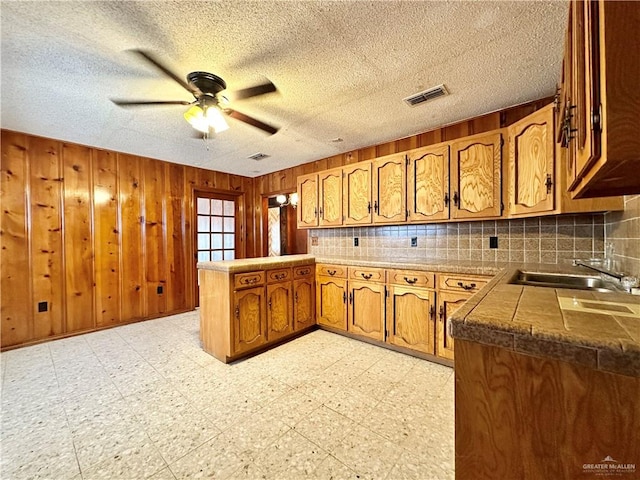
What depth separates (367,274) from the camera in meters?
2.85

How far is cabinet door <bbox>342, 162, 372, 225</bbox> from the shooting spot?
10.5ft

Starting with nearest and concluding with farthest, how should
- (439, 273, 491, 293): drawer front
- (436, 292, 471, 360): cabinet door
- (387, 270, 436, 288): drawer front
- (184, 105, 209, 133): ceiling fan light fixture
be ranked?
(184, 105, 209, 133): ceiling fan light fixture, (439, 273, 491, 293): drawer front, (436, 292, 471, 360): cabinet door, (387, 270, 436, 288): drawer front

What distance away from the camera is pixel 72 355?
8.96ft

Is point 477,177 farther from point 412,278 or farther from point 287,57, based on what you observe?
point 287,57

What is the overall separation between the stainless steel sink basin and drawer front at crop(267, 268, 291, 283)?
6.77 ft

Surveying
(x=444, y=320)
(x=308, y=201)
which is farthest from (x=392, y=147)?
(x=444, y=320)

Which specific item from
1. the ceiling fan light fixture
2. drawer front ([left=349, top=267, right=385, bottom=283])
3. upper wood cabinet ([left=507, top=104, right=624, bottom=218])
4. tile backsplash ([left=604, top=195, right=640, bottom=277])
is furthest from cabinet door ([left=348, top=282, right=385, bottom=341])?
the ceiling fan light fixture

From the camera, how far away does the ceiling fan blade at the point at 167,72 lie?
164cm

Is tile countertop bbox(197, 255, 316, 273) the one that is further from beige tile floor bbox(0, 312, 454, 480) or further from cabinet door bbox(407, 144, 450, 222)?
cabinet door bbox(407, 144, 450, 222)

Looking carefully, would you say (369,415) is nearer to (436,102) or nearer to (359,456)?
(359,456)

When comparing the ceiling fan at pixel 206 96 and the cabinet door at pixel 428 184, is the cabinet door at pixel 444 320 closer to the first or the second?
the cabinet door at pixel 428 184

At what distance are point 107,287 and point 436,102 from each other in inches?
177

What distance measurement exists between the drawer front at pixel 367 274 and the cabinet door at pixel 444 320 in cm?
60

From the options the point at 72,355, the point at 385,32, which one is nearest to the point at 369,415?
the point at 385,32
